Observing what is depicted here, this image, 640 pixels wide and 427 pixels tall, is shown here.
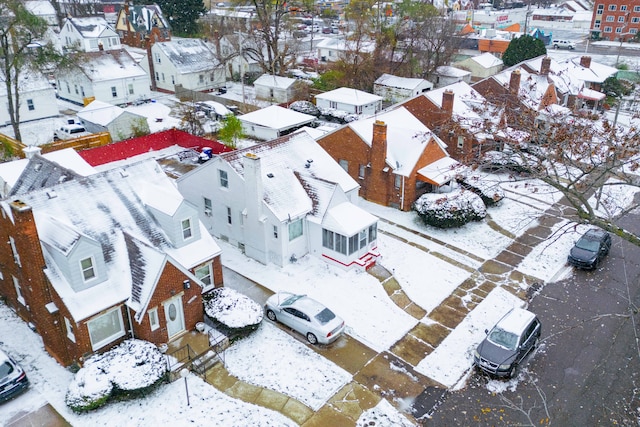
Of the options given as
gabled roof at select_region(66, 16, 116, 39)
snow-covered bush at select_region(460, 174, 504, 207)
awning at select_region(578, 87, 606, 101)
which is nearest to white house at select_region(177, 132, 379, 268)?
snow-covered bush at select_region(460, 174, 504, 207)

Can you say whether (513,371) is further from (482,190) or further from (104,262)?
(104,262)

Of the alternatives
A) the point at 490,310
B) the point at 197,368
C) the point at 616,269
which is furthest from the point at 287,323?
the point at 616,269

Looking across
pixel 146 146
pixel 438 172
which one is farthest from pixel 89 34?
pixel 438 172

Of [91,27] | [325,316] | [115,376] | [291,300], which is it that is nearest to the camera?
[115,376]

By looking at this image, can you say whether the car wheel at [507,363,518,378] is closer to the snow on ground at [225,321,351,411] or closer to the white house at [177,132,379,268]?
the snow on ground at [225,321,351,411]

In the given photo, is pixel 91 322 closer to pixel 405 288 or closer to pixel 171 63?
pixel 405 288

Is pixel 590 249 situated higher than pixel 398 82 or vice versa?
pixel 398 82

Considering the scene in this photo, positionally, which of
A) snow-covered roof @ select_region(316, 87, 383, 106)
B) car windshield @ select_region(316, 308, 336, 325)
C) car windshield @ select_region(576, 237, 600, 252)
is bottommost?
car windshield @ select_region(576, 237, 600, 252)
